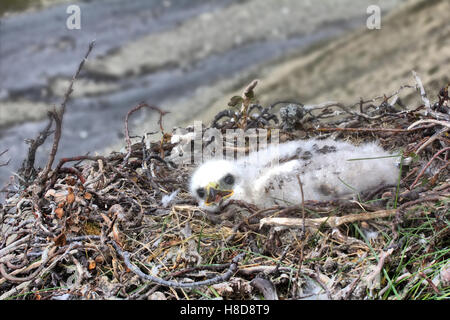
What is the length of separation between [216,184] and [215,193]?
0.17ft

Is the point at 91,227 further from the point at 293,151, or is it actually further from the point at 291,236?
the point at 293,151

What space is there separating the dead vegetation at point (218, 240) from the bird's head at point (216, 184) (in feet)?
0.11

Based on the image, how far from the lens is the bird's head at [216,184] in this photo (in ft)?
4.56

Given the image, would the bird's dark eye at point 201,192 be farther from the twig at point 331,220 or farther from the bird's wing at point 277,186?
the twig at point 331,220

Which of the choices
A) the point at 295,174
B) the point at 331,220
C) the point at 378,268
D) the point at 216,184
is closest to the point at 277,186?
the point at 295,174

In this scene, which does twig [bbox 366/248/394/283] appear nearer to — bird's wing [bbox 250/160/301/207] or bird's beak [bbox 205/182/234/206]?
bird's wing [bbox 250/160/301/207]

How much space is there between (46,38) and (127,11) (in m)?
1.50

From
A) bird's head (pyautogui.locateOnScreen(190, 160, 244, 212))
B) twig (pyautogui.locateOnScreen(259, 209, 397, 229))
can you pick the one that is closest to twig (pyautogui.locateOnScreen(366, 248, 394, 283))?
twig (pyautogui.locateOnScreen(259, 209, 397, 229))

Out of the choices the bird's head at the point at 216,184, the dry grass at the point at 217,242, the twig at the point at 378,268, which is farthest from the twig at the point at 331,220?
the bird's head at the point at 216,184

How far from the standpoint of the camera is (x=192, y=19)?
23.5 feet

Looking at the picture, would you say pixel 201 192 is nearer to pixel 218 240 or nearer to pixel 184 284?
pixel 218 240

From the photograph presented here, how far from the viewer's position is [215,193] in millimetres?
1411

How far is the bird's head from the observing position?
139 cm
